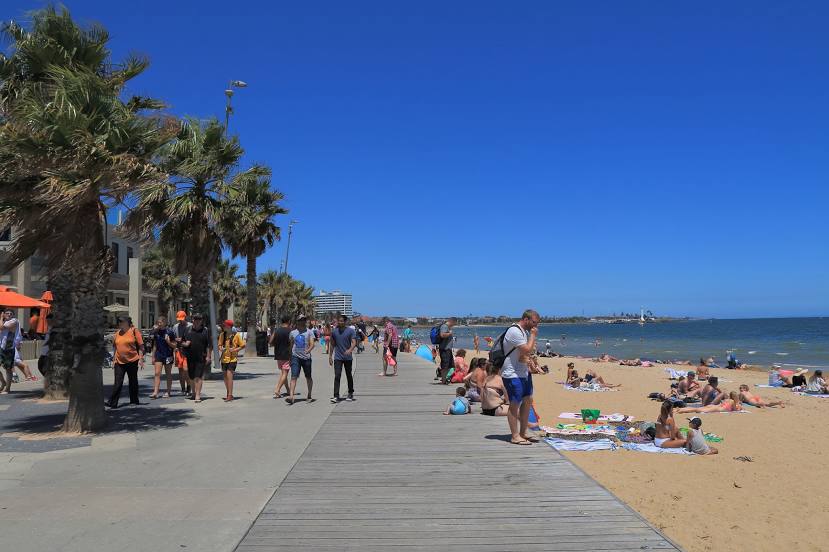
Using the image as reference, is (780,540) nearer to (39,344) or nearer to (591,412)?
(591,412)

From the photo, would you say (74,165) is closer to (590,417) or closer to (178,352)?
(178,352)

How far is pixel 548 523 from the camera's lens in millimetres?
4852

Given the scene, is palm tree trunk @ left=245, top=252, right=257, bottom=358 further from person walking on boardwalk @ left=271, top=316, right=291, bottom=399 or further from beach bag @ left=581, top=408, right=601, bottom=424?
beach bag @ left=581, top=408, right=601, bottom=424

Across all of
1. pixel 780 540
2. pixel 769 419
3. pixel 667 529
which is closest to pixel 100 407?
pixel 667 529

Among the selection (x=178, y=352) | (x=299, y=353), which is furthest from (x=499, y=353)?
(x=178, y=352)

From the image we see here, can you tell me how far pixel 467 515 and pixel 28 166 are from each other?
21.5 feet

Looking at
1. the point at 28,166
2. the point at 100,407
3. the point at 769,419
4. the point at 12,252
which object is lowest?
the point at 769,419

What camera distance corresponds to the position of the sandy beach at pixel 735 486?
5.11 meters

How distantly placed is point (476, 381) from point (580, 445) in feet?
12.6

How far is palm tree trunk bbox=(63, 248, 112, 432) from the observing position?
8422mm

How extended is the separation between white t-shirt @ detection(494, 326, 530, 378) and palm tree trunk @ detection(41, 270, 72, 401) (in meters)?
7.35

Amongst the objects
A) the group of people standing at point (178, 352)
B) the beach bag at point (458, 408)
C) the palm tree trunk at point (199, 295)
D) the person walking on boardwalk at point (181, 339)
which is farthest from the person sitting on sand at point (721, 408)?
the palm tree trunk at point (199, 295)

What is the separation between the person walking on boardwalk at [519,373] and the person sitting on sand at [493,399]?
216 cm

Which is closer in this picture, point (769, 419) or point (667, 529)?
point (667, 529)
